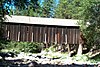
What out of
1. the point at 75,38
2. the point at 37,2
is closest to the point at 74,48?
the point at 75,38

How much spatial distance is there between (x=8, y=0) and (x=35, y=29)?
784 inches

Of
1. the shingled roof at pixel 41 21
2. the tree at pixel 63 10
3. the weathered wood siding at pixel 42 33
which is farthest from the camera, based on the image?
the tree at pixel 63 10

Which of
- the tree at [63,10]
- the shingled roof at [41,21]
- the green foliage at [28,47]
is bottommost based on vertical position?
the green foliage at [28,47]

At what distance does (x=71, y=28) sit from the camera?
32312mm

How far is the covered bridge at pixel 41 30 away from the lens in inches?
1243

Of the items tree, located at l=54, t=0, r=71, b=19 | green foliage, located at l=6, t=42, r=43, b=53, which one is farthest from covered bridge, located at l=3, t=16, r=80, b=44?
tree, located at l=54, t=0, r=71, b=19

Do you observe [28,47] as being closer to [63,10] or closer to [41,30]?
[41,30]

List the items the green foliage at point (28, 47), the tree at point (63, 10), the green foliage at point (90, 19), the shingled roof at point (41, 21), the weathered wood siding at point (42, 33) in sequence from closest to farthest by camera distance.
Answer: the green foliage at point (90, 19) → the weathered wood siding at point (42, 33) → the shingled roof at point (41, 21) → the green foliage at point (28, 47) → the tree at point (63, 10)

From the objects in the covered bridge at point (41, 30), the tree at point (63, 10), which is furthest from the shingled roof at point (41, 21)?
the tree at point (63, 10)

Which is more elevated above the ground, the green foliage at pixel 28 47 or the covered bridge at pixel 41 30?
the covered bridge at pixel 41 30

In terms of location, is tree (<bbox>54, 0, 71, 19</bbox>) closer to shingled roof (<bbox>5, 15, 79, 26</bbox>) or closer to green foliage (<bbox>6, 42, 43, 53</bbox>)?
green foliage (<bbox>6, 42, 43, 53</bbox>)

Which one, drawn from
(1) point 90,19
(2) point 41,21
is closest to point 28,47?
(2) point 41,21

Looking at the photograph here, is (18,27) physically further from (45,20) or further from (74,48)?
(74,48)

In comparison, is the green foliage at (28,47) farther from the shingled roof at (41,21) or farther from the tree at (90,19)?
the tree at (90,19)
